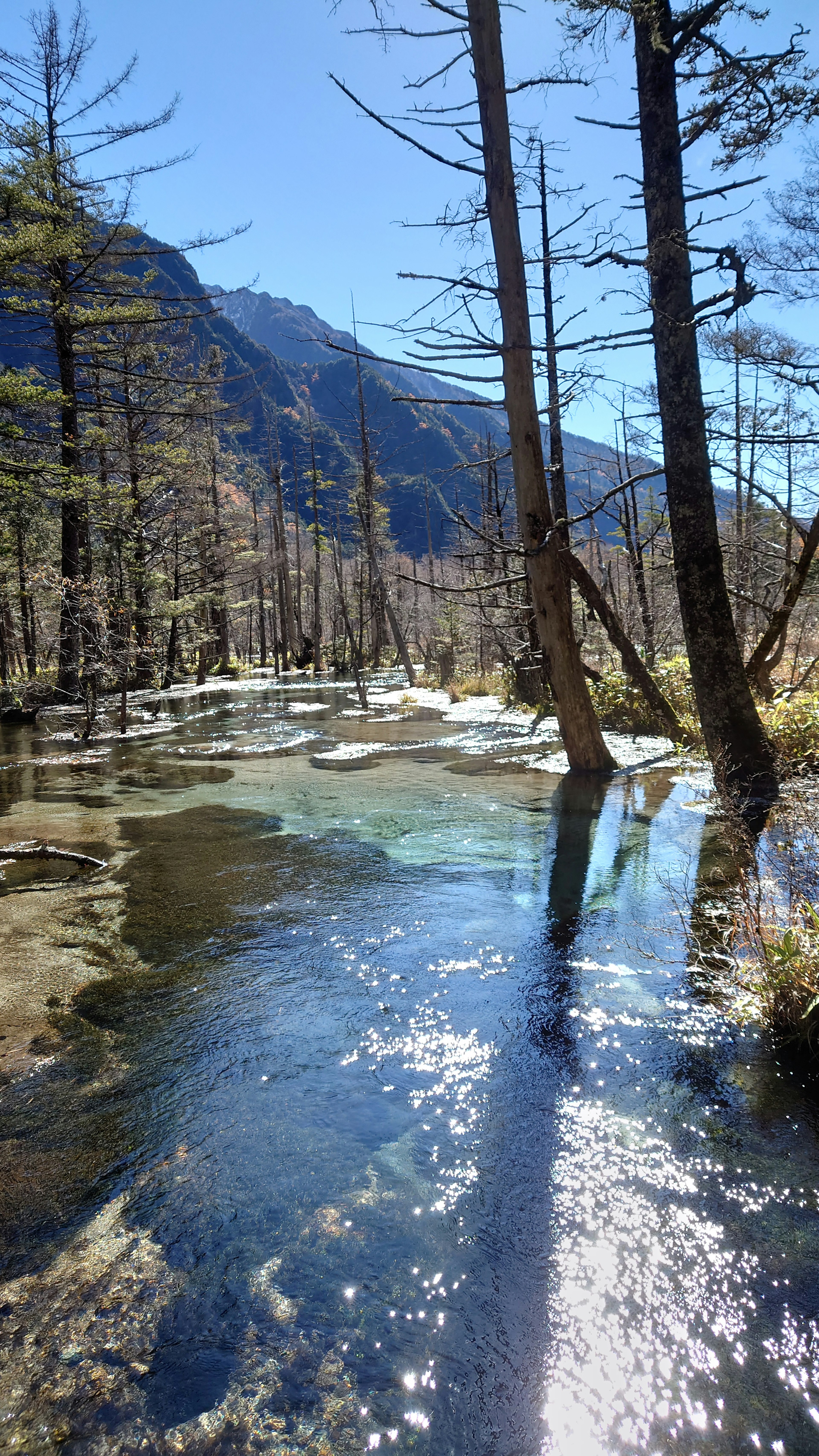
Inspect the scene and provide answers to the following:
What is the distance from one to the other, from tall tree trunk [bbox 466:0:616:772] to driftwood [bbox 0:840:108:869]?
194 inches

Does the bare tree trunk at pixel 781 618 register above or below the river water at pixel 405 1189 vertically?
above

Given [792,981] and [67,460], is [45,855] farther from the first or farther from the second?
[67,460]

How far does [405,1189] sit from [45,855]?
4166mm

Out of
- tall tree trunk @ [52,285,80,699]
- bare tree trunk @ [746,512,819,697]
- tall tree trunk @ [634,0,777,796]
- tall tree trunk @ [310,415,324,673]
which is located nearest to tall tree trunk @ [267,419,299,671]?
tall tree trunk @ [310,415,324,673]

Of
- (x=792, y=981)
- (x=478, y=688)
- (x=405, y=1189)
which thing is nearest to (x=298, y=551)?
(x=478, y=688)

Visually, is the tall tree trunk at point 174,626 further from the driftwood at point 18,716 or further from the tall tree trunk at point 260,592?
the tall tree trunk at point 260,592

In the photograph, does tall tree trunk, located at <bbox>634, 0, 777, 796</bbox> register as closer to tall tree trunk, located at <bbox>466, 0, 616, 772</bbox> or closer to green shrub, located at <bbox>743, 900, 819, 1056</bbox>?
tall tree trunk, located at <bbox>466, 0, 616, 772</bbox>

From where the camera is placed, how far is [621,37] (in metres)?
6.02

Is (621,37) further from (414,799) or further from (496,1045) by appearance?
(496,1045)

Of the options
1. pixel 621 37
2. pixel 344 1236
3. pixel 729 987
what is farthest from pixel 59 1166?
pixel 621 37

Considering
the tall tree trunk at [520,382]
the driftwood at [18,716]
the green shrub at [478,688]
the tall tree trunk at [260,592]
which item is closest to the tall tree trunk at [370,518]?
the green shrub at [478,688]

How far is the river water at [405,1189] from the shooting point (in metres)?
1.62

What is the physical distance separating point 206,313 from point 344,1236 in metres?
17.0

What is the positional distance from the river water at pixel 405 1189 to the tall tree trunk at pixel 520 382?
11.1ft
